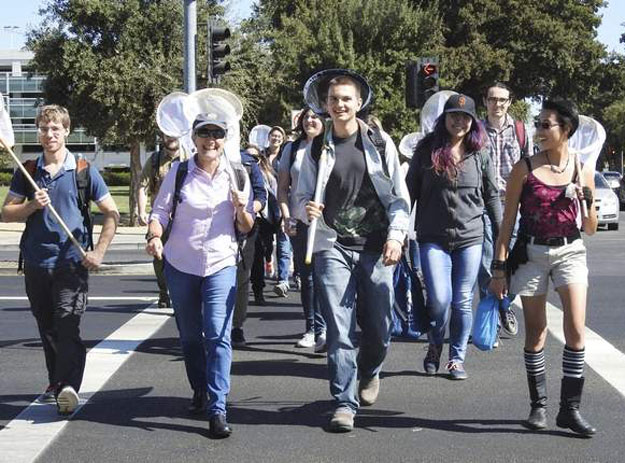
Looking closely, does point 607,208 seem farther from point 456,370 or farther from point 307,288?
point 456,370

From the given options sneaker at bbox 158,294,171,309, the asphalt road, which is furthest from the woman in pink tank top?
sneaker at bbox 158,294,171,309

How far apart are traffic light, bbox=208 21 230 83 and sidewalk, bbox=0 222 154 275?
2.99m

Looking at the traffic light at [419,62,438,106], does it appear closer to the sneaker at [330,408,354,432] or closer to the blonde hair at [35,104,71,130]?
the blonde hair at [35,104,71,130]

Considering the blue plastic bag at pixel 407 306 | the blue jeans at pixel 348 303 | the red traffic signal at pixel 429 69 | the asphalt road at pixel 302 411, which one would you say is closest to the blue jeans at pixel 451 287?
the blue plastic bag at pixel 407 306

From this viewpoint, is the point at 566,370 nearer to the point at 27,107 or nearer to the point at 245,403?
the point at 245,403

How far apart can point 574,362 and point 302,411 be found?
1655mm

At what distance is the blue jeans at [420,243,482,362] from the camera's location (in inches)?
283

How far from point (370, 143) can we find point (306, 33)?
114ft

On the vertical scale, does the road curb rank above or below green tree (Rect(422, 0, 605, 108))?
below

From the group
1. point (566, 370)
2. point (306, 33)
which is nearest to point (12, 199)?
point (566, 370)

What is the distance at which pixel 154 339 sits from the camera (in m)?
9.18

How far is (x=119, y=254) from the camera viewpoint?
1955 cm

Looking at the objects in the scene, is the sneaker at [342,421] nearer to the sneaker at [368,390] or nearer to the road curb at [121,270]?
the sneaker at [368,390]

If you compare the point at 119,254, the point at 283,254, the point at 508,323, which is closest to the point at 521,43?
the point at 119,254
